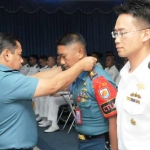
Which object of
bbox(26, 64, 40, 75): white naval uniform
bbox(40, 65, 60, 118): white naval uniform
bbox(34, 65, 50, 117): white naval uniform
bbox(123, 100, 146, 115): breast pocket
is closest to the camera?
bbox(123, 100, 146, 115): breast pocket

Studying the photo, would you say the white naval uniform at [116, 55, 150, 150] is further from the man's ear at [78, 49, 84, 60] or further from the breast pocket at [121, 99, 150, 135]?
the man's ear at [78, 49, 84, 60]

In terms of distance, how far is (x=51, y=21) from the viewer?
941 centimetres

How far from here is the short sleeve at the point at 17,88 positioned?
5.52 feet

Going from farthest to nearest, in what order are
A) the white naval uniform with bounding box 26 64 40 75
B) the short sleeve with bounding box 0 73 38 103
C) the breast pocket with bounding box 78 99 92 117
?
the white naval uniform with bounding box 26 64 40 75 < the breast pocket with bounding box 78 99 92 117 < the short sleeve with bounding box 0 73 38 103

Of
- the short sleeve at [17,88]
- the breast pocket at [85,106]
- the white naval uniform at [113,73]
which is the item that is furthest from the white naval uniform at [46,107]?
the short sleeve at [17,88]

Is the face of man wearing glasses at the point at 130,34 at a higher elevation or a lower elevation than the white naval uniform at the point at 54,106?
higher

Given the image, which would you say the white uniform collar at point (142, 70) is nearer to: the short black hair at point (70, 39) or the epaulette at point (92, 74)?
the epaulette at point (92, 74)

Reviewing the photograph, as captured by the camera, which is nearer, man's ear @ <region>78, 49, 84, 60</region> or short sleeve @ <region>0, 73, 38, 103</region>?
short sleeve @ <region>0, 73, 38, 103</region>

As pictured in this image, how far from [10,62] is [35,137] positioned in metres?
0.51

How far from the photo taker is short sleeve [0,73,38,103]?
1.68 meters

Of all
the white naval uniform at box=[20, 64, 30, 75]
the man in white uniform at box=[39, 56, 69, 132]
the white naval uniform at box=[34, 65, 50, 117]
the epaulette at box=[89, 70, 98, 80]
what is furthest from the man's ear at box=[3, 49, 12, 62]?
the white naval uniform at box=[20, 64, 30, 75]

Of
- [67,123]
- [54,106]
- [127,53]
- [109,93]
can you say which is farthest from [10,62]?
[67,123]

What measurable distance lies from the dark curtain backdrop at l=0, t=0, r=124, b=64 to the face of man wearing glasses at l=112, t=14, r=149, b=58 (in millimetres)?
7976

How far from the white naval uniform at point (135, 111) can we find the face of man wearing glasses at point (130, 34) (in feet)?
0.27
